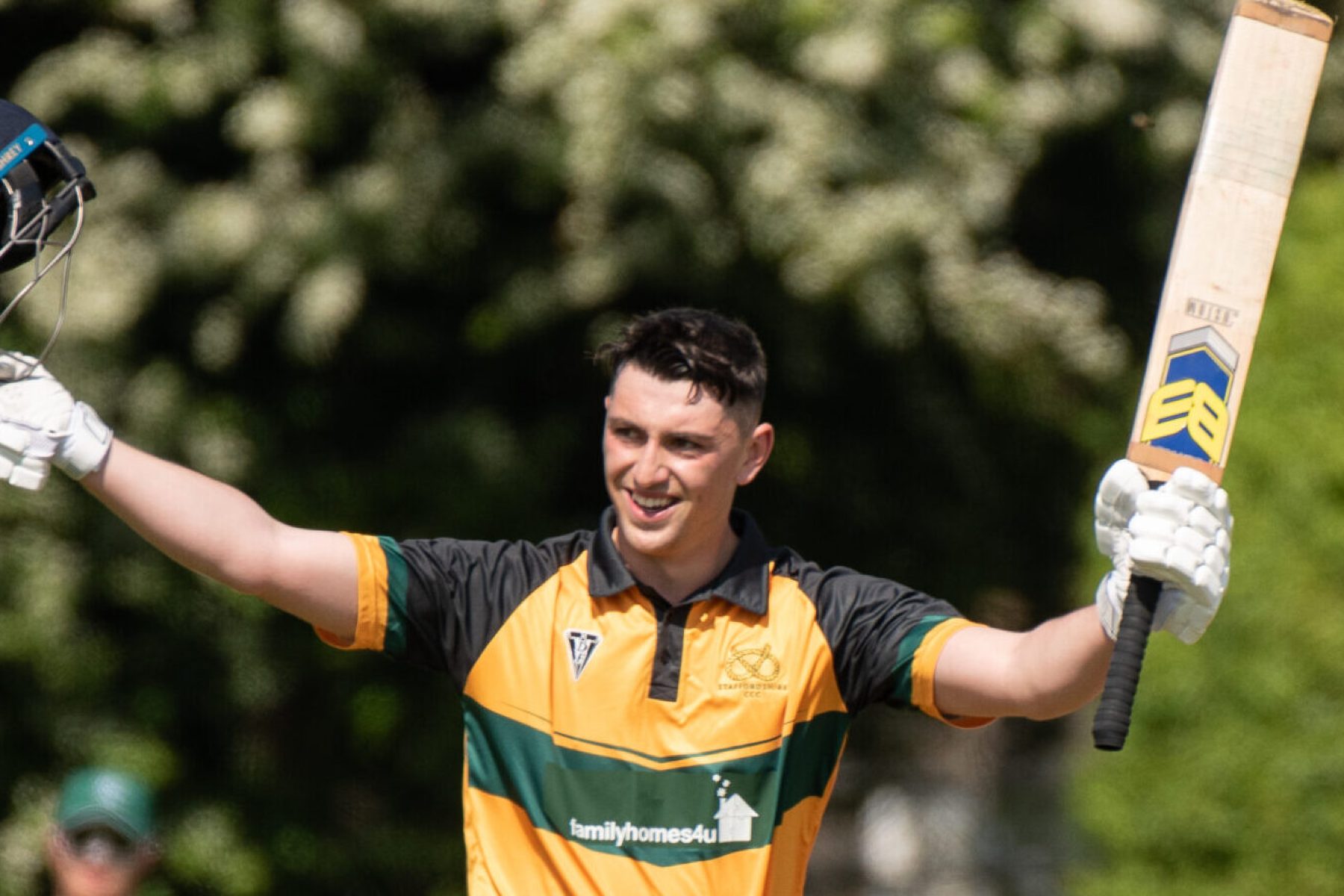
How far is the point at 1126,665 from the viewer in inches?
114

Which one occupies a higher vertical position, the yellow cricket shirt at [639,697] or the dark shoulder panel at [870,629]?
the dark shoulder panel at [870,629]

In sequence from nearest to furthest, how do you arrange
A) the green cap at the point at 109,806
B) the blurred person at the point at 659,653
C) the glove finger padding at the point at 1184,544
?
the glove finger padding at the point at 1184,544
the blurred person at the point at 659,653
the green cap at the point at 109,806

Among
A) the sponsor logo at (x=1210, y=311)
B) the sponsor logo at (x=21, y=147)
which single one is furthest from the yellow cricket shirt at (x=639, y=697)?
the sponsor logo at (x=21, y=147)

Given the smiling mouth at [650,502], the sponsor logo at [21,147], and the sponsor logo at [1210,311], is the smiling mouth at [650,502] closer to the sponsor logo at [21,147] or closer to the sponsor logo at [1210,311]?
the sponsor logo at [1210,311]

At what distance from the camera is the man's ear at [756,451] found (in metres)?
3.50

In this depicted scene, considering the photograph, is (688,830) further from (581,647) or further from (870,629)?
(870,629)

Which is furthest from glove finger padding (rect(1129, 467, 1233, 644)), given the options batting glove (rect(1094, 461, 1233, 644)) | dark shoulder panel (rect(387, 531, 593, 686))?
dark shoulder panel (rect(387, 531, 593, 686))

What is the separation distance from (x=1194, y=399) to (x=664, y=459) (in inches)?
35.7

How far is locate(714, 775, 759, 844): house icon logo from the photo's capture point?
10.9 feet

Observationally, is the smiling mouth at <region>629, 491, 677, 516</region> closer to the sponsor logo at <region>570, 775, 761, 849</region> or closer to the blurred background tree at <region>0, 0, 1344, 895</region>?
the sponsor logo at <region>570, 775, 761, 849</region>

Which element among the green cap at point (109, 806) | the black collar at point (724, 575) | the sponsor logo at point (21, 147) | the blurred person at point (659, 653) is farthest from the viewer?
the green cap at point (109, 806)

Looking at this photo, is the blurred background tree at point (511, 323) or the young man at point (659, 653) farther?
the blurred background tree at point (511, 323)

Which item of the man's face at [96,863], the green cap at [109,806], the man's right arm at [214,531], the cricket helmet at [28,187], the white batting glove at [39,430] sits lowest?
the man's face at [96,863]

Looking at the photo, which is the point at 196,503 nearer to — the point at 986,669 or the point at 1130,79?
the point at 986,669
